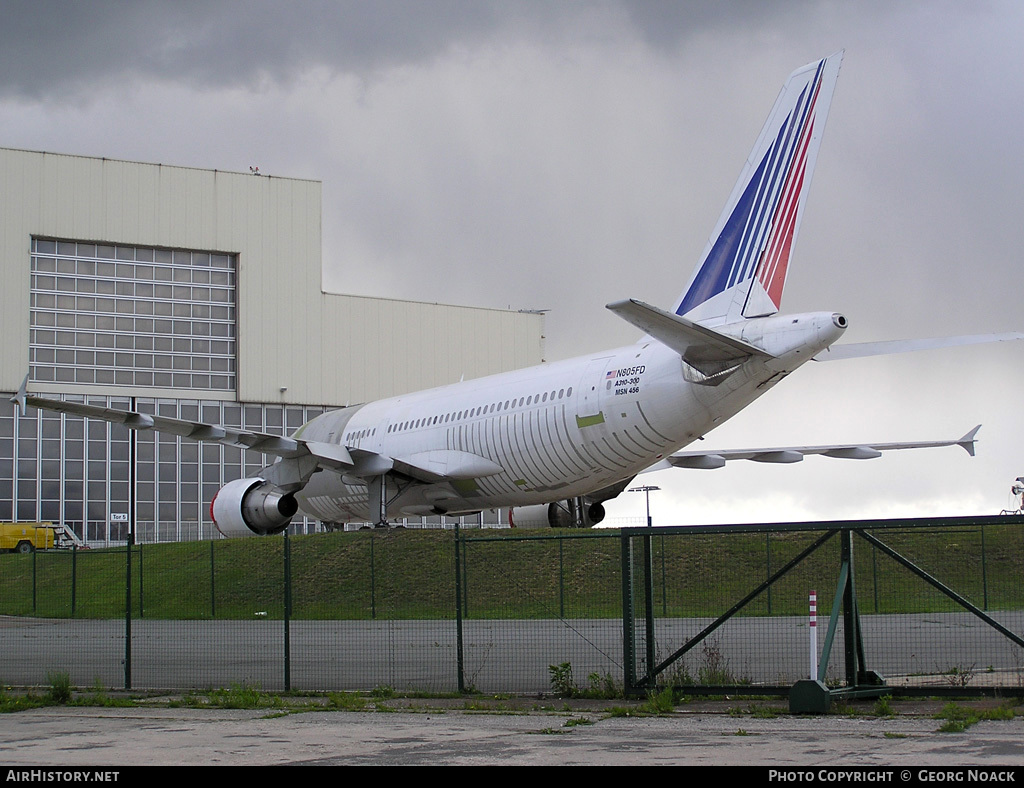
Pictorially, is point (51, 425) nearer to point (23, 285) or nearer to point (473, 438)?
point (23, 285)

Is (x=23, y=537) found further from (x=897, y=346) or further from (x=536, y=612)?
(x=897, y=346)

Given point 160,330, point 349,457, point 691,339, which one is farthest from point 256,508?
point 160,330

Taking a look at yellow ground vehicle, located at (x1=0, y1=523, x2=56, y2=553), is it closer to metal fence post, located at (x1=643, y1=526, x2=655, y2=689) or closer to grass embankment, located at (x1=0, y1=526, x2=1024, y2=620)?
grass embankment, located at (x1=0, y1=526, x2=1024, y2=620)

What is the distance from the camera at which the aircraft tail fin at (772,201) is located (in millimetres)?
22141

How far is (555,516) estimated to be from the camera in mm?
33594

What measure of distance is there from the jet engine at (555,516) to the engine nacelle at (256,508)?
5.85 m

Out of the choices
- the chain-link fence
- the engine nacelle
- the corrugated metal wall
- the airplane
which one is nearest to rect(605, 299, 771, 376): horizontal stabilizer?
the airplane

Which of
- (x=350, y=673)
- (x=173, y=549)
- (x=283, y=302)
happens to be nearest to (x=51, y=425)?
(x=283, y=302)

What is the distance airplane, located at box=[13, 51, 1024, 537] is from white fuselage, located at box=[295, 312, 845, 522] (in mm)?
36

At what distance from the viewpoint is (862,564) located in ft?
90.1

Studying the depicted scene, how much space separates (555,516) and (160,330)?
98.7ft

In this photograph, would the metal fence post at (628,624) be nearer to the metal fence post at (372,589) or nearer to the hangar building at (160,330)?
the metal fence post at (372,589)

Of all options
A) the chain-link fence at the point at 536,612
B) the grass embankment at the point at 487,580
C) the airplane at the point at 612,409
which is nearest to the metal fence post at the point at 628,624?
the chain-link fence at the point at 536,612

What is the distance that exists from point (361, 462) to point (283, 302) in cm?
3105
